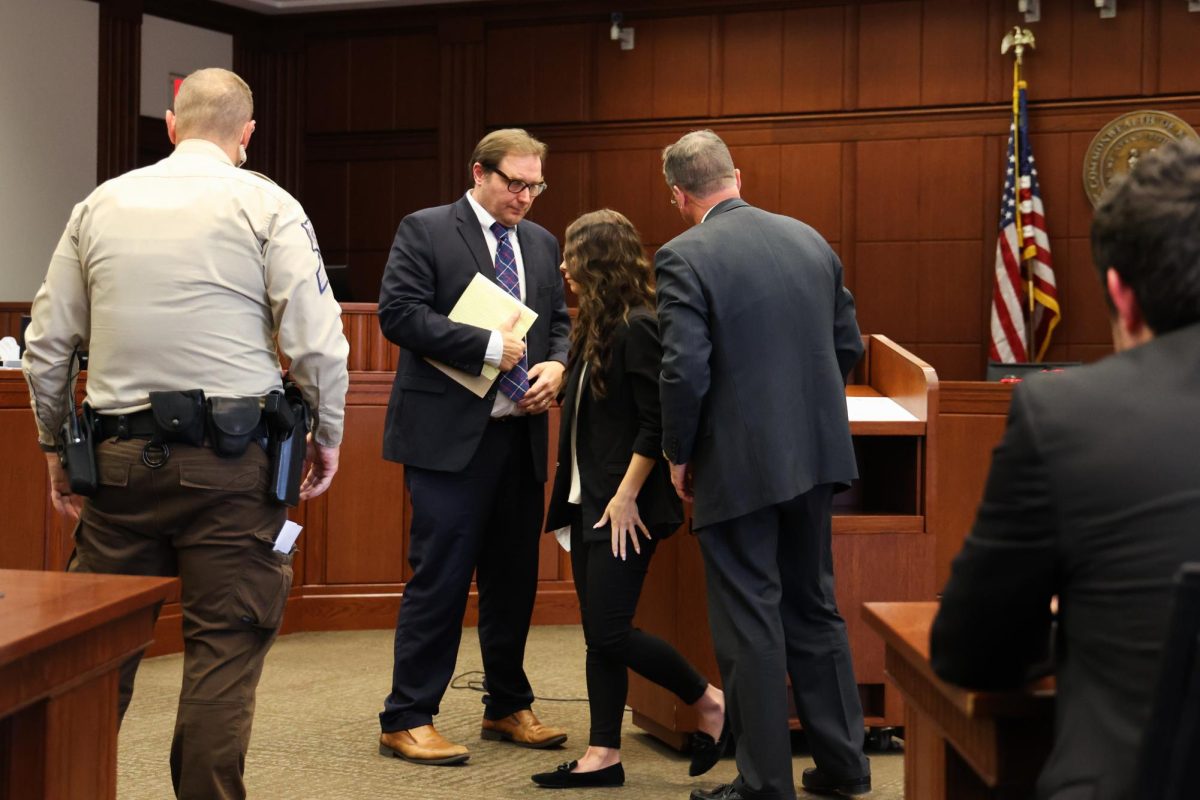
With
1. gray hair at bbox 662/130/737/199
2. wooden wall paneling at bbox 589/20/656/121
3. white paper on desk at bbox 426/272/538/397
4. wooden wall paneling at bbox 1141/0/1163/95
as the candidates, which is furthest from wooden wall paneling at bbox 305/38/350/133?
gray hair at bbox 662/130/737/199

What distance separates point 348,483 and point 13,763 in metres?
3.55

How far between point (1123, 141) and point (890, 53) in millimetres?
1470

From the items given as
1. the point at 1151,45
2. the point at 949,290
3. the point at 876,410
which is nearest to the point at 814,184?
the point at 949,290

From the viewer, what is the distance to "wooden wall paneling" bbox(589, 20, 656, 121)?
333 inches

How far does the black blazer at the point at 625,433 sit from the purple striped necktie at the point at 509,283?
1.05 feet

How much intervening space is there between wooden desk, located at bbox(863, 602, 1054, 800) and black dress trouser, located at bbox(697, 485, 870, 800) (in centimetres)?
95

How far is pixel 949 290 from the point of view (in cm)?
809

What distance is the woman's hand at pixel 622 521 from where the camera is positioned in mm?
3047

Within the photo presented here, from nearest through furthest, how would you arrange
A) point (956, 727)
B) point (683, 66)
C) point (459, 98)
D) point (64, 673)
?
1. point (956, 727)
2. point (64, 673)
3. point (683, 66)
4. point (459, 98)

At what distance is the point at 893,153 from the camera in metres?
8.11

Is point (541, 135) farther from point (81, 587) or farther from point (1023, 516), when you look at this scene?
point (1023, 516)

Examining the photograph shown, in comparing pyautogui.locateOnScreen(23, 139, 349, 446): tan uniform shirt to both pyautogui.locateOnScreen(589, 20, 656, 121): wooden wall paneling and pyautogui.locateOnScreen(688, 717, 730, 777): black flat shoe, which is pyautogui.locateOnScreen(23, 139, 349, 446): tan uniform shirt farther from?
pyautogui.locateOnScreen(589, 20, 656, 121): wooden wall paneling

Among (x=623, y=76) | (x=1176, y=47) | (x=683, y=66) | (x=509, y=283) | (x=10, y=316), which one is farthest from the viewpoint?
(x=623, y=76)

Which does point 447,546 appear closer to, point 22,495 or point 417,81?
point 22,495
